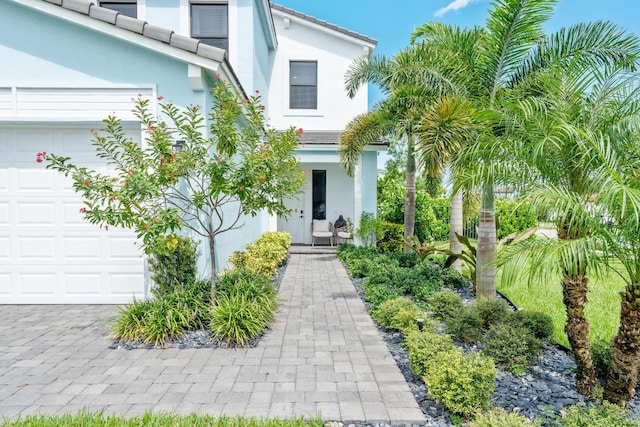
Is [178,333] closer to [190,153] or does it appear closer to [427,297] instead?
[190,153]

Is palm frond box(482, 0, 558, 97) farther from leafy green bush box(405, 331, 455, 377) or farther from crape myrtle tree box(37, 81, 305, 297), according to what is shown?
leafy green bush box(405, 331, 455, 377)

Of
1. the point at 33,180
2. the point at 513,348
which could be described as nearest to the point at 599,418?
the point at 513,348

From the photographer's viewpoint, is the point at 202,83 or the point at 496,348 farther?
the point at 202,83

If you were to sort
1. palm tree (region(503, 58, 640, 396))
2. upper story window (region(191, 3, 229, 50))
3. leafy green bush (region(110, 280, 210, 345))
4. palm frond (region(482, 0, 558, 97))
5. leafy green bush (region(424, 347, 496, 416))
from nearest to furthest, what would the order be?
palm tree (region(503, 58, 640, 396)) < leafy green bush (region(424, 347, 496, 416)) < leafy green bush (region(110, 280, 210, 345)) < palm frond (region(482, 0, 558, 97)) < upper story window (region(191, 3, 229, 50))

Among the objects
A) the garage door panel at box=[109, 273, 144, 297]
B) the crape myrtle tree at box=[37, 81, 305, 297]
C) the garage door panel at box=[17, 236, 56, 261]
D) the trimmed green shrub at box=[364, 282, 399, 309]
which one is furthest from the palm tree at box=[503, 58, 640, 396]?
the garage door panel at box=[17, 236, 56, 261]

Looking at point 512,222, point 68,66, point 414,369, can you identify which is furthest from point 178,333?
point 512,222

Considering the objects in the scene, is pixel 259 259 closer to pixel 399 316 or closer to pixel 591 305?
pixel 399 316

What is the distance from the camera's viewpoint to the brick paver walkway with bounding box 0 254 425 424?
3.46 metres

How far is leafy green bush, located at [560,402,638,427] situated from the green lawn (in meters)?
2.08

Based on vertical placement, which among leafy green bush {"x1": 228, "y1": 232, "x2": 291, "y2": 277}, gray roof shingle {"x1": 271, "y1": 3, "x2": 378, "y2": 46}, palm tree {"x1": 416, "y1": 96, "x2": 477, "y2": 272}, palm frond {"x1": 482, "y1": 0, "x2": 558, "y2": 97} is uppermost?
gray roof shingle {"x1": 271, "y1": 3, "x2": 378, "y2": 46}

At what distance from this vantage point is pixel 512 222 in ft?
57.8

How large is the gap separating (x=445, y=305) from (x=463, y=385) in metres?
2.87

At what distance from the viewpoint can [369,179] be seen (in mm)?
12398

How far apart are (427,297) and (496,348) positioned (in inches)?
99.0
